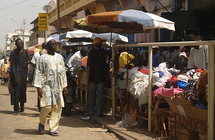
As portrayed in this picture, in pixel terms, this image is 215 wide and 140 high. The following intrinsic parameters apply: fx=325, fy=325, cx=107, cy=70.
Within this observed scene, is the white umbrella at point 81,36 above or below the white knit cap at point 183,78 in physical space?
above

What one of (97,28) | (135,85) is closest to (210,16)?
(97,28)

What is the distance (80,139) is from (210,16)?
877cm

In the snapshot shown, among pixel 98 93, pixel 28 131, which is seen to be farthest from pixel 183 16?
pixel 28 131

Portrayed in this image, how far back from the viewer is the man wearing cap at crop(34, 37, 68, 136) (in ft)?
21.5

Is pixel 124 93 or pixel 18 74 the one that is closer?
pixel 124 93

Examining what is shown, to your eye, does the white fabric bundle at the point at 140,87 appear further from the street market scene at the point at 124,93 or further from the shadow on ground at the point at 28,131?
the shadow on ground at the point at 28,131

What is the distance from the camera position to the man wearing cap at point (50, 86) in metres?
6.54

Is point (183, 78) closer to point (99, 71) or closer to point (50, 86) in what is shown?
point (50, 86)

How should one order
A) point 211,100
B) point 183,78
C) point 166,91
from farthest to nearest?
point 183,78 → point 166,91 → point 211,100

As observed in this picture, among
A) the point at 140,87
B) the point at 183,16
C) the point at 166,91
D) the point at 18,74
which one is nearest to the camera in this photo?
the point at 166,91

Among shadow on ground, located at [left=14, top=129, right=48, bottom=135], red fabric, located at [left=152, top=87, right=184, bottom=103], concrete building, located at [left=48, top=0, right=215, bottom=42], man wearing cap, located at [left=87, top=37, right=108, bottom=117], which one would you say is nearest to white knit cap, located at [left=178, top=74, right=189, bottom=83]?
red fabric, located at [left=152, top=87, right=184, bottom=103]

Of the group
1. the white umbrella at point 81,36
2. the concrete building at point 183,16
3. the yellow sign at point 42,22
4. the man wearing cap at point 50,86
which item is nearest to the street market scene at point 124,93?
the man wearing cap at point 50,86

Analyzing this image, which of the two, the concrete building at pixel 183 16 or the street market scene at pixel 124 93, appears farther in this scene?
the concrete building at pixel 183 16

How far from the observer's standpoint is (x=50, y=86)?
664 centimetres
